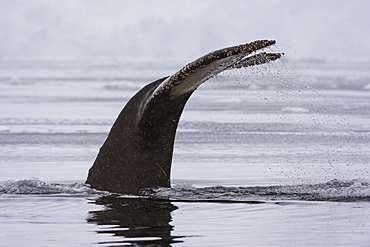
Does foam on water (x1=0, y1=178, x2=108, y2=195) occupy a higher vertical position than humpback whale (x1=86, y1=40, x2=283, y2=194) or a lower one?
lower

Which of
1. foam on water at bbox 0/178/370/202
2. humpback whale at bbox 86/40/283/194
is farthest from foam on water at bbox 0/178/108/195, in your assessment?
humpback whale at bbox 86/40/283/194

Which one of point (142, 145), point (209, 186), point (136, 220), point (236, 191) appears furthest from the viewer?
point (209, 186)

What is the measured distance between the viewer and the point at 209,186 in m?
8.93

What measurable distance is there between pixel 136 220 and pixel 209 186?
7.80ft

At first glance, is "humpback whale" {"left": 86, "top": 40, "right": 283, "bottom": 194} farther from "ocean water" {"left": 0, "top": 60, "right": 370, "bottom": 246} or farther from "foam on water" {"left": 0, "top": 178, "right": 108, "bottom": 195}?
"foam on water" {"left": 0, "top": 178, "right": 108, "bottom": 195}

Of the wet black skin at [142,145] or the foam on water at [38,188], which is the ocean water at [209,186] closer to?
the foam on water at [38,188]

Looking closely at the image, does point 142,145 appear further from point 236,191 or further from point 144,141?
point 236,191

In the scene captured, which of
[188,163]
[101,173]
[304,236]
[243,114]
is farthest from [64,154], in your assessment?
[243,114]

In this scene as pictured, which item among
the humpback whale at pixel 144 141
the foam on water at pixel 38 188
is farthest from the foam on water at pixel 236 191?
the humpback whale at pixel 144 141

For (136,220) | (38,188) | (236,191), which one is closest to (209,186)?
(236,191)

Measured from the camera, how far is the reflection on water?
19.5ft

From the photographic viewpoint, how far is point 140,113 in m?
7.26

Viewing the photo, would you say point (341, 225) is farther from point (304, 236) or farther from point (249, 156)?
point (249, 156)

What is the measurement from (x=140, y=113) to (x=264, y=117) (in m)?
11.5
